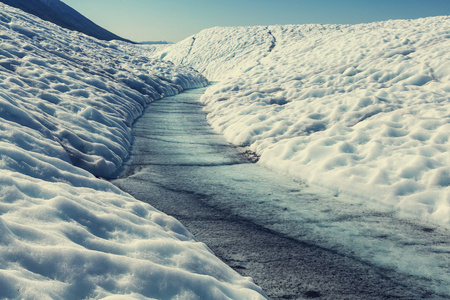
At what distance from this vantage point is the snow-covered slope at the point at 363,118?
488 cm

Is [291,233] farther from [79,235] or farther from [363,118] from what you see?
[363,118]

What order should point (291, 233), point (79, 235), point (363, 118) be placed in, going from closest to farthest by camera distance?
point (79, 235)
point (291, 233)
point (363, 118)

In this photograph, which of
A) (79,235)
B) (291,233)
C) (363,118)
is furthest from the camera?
(363,118)

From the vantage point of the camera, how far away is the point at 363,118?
7.72m

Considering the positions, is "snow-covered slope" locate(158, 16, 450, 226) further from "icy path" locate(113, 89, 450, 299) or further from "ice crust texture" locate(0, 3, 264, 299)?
"ice crust texture" locate(0, 3, 264, 299)

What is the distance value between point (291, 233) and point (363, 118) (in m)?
4.75

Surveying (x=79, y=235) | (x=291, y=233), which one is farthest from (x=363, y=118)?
(x=79, y=235)

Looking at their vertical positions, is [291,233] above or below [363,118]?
below

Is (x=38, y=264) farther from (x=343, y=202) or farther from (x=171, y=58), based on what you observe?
(x=171, y=58)

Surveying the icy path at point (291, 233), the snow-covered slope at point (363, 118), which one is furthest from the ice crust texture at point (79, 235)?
the snow-covered slope at point (363, 118)

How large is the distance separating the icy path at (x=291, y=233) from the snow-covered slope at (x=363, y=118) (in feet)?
1.63

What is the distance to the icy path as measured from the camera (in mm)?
2998

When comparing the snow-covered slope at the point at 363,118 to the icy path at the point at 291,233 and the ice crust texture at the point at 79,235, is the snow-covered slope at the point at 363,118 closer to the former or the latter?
the icy path at the point at 291,233

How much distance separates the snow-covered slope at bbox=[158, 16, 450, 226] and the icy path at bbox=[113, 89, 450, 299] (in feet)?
1.63
